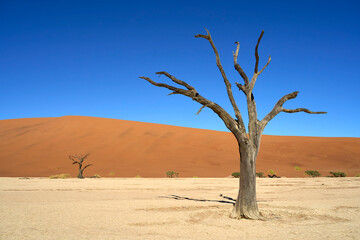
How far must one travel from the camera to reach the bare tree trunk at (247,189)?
296 inches

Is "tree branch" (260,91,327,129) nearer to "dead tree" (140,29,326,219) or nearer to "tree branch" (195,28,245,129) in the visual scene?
"dead tree" (140,29,326,219)

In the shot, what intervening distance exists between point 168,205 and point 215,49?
501cm

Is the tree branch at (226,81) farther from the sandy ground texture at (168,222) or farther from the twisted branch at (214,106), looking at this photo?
the sandy ground texture at (168,222)

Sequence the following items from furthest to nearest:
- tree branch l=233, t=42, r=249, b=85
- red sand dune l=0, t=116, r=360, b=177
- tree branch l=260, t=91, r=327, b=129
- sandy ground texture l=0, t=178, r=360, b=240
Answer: red sand dune l=0, t=116, r=360, b=177 < tree branch l=233, t=42, r=249, b=85 < tree branch l=260, t=91, r=327, b=129 < sandy ground texture l=0, t=178, r=360, b=240

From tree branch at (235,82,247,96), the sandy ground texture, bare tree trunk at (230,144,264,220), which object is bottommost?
the sandy ground texture

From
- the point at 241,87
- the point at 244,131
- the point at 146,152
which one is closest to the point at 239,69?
the point at 241,87

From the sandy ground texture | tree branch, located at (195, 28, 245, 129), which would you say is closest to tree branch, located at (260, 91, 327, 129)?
tree branch, located at (195, 28, 245, 129)

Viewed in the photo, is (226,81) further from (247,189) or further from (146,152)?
(146,152)

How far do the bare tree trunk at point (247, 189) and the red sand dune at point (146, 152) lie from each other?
23976mm

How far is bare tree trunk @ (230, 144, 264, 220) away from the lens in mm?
7516

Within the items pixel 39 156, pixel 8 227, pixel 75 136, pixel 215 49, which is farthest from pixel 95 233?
pixel 75 136

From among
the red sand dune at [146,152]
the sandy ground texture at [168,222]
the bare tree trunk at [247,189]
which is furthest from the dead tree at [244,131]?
the red sand dune at [146,152]

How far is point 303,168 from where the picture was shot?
34875 mm

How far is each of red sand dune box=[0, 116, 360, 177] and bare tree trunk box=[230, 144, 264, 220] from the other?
78.7ft
